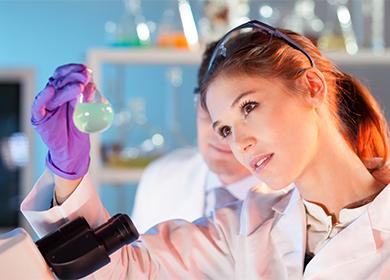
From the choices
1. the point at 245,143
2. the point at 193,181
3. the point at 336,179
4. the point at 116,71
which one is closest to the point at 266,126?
the point at 245,143

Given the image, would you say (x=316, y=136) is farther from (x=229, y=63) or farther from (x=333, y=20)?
(x=333, y=20)

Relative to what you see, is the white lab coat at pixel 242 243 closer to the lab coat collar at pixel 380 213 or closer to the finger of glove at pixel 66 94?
the lab coat collar at pixel 380 213

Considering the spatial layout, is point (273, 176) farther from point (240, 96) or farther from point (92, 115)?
point (92, 115)

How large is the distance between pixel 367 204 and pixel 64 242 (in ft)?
1.60

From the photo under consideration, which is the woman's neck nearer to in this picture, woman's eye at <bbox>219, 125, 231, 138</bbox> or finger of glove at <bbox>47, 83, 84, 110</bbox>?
woman's eye at <bbox>219, 125, 231, 138</bbox>

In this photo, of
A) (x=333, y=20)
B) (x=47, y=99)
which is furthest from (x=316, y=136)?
(x=333, y=20)

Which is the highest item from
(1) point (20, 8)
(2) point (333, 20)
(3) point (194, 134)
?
(1) point (20, 8)

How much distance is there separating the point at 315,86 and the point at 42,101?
0.43 meters

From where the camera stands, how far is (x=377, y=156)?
1.39 metres

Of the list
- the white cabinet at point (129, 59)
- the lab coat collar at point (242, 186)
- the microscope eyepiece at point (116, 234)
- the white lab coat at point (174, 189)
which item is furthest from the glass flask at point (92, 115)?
the white cabinet at point (129, 59)

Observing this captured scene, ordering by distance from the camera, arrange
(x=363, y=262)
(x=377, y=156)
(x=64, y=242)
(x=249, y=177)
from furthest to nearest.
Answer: (x=249, y=177), (x=377, y=156), (x=363, y=262), (x=64, y=242)

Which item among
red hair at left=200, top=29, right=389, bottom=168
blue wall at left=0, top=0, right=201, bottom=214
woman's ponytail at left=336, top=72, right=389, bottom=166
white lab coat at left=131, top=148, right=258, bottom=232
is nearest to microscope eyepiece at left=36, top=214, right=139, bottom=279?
red hair at left=200, top=29, right=389, bottom=168

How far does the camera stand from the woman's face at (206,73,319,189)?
1230 mm

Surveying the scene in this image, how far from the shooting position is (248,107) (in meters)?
1.25
